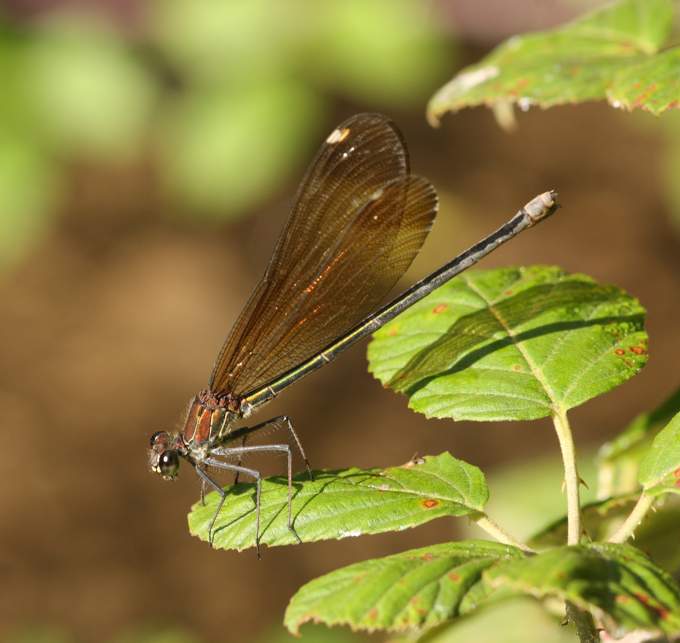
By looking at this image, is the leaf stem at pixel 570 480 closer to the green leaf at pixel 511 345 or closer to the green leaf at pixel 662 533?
the green leaf at pixel 511 345

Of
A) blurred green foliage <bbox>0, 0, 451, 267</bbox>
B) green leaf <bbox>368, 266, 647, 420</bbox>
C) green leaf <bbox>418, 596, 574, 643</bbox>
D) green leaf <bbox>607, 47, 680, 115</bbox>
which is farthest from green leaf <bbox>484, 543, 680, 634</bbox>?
blurred green foliage <bbox>0, 0, 451, 267</bbox>

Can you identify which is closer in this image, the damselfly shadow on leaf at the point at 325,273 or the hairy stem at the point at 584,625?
the hairy stem at the point at 584,625

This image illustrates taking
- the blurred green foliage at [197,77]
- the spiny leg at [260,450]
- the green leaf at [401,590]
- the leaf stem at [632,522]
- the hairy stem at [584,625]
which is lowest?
the hairy stem at [584,625]

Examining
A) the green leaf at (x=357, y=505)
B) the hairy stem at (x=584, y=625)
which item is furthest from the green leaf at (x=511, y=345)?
the hairy stem at (x=584, y=625)

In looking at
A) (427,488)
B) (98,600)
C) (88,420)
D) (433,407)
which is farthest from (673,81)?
(88,420)

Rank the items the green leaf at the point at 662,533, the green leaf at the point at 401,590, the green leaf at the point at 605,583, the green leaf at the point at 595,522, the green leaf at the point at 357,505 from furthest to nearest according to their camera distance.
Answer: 1. the green leaf at the point at 662,533
2. the green leaf at the point at 595,522
3. the green leaf at the point at 357,505
4. the green leaf at the point at 401,590
5. the green leaf at the point at 605,583

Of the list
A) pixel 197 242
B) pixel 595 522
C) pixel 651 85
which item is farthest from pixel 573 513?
pixel 197 242
